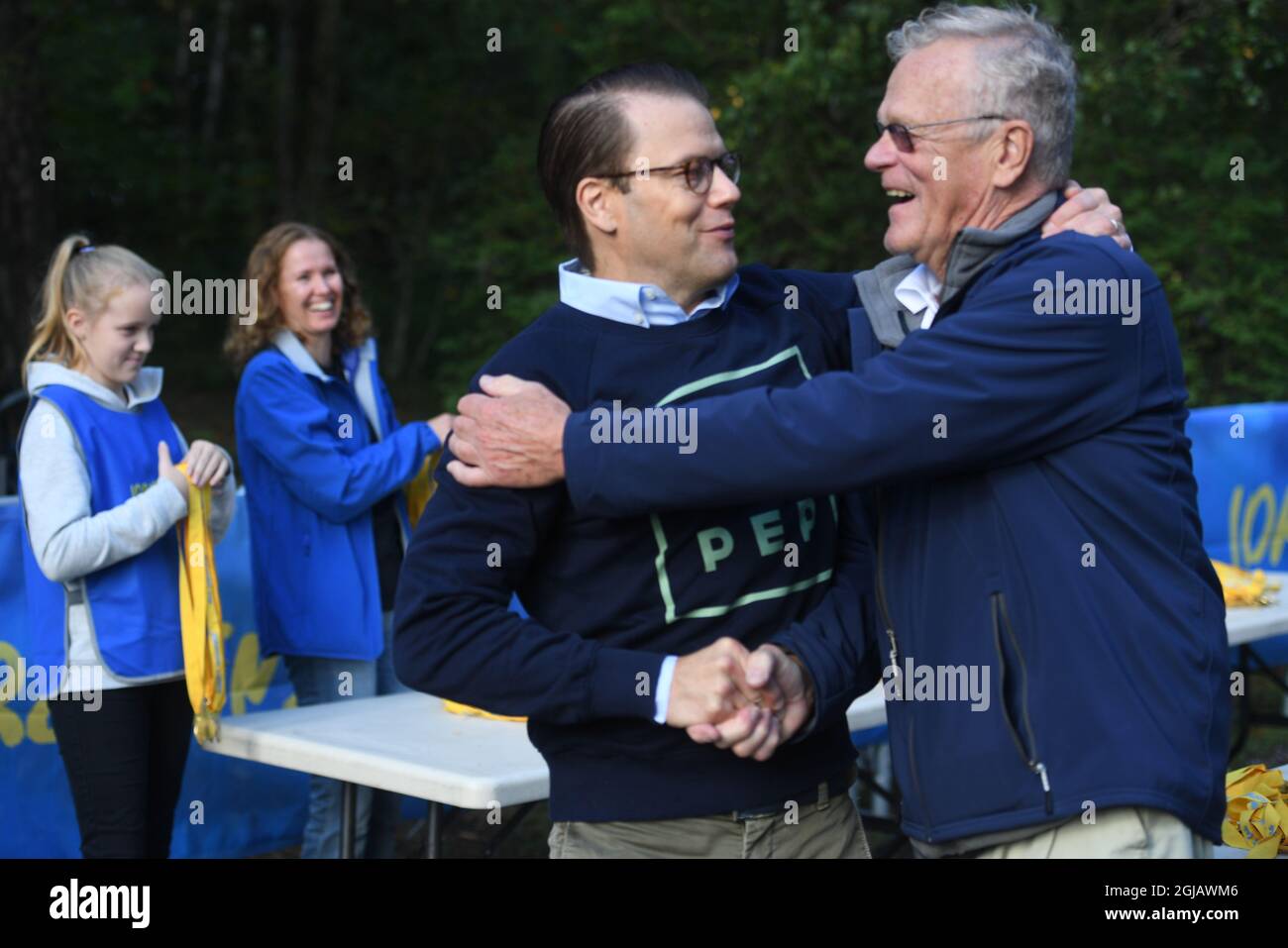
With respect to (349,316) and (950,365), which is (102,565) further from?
(950,365)

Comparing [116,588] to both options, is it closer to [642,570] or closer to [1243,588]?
[642,570]

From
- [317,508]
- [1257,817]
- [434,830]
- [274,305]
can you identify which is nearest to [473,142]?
[274,305]

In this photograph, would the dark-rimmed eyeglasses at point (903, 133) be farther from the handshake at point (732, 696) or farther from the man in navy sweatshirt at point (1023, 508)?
the handshake at point (732, 696)

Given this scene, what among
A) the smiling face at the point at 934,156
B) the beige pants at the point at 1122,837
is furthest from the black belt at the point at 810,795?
the smiling face at the point at 934,156

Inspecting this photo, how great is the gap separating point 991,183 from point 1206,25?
7.75 meters

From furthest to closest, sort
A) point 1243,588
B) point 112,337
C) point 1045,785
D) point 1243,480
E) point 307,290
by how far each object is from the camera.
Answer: point 1243,480 < point 1243,588 < point 307,290 < point 112,337 < point 1045,785

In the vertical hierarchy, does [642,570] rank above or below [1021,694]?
above

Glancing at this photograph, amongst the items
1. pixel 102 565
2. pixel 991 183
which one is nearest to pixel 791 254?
pixel 102 565

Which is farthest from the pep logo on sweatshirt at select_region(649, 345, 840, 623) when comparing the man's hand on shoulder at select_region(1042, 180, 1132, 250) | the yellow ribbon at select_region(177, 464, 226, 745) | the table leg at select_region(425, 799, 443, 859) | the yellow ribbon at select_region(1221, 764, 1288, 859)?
the yellow ribbon at select_region(177, 464, 226, 745)

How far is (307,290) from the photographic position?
490 cm

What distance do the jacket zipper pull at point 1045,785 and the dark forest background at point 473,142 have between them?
6.99 meters

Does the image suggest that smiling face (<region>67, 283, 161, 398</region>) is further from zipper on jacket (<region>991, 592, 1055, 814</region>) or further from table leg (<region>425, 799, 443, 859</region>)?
zipper on jacket (<region>991, 592, 1055, 814</region>)

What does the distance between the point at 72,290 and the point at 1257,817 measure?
320 centimetres

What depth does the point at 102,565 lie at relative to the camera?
13.0 ft
